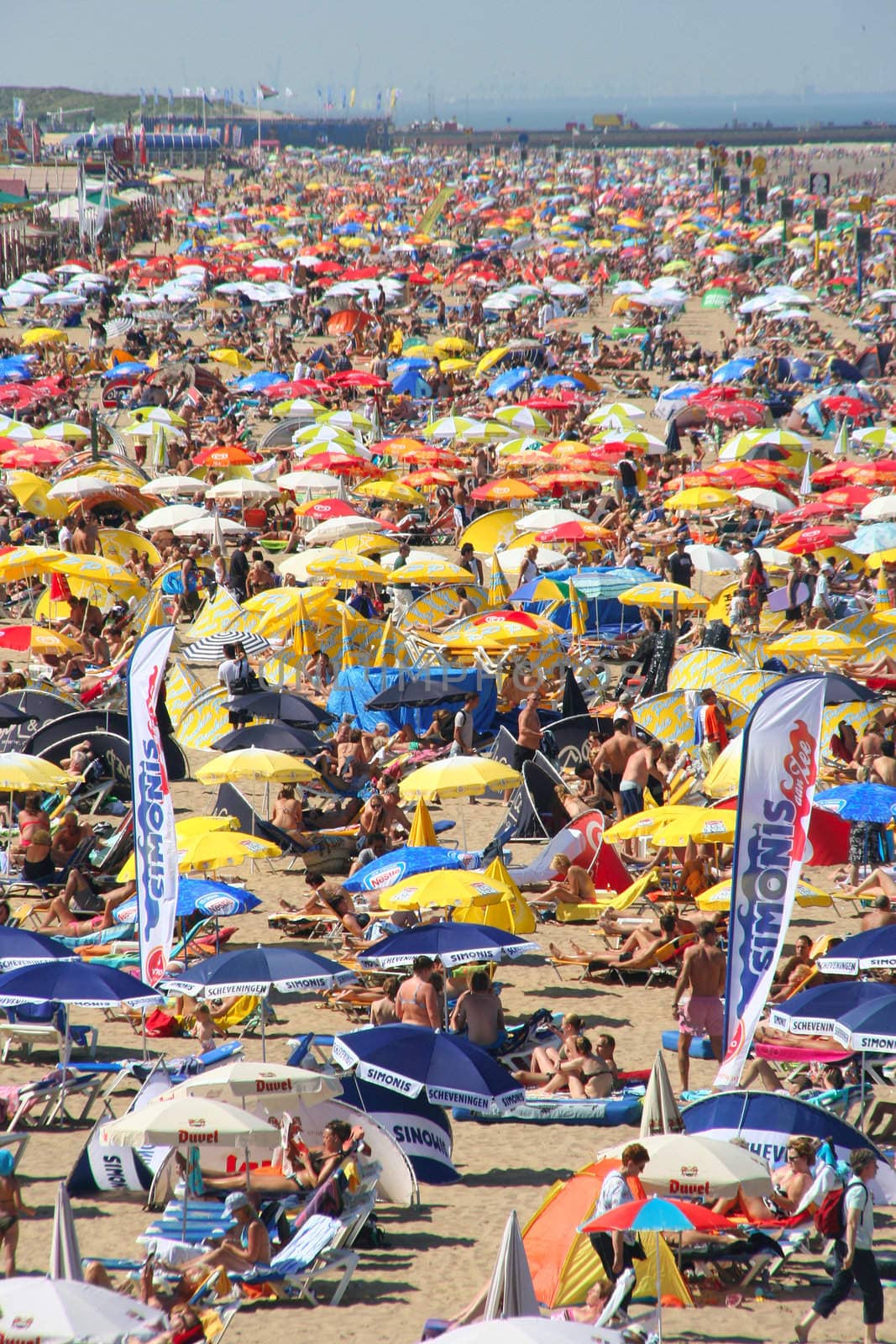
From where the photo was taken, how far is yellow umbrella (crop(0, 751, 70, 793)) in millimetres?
12789

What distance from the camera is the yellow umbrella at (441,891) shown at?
10234 mm

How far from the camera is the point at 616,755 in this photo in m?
14.1

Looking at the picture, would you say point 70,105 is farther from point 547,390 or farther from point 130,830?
point 130,830

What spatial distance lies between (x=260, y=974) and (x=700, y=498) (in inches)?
582

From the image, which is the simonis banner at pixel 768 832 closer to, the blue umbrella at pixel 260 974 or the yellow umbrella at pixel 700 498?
the blue umbrella at pixel 260 974

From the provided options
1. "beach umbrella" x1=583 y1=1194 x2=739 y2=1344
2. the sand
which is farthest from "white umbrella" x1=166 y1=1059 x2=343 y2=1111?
"beach umbrella" x1=583 y1=1194 x2=739 y2=1344

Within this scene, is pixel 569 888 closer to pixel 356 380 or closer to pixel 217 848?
→ pixel 217 848

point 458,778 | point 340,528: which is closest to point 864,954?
point 458,778

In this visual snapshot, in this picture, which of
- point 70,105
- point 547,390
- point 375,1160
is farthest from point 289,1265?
point 70,105

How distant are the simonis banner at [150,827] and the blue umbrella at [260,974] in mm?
242

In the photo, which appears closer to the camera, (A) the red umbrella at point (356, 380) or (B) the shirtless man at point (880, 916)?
(B) the shirtless man at point (880, 916)

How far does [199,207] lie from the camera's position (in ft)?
251

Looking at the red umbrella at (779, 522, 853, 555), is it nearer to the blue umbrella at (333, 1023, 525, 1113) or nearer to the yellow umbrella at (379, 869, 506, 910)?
the yellow umbrella at (379, 869, 506, 910)

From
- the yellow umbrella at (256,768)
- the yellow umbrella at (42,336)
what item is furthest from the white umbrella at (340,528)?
the yellow umbrella at (42,336)
